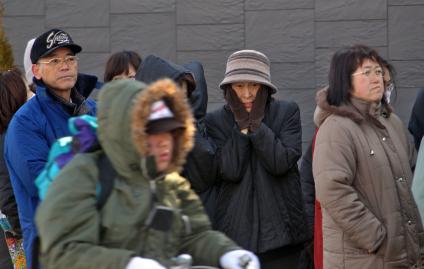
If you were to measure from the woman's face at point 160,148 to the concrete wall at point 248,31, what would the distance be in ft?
17.4

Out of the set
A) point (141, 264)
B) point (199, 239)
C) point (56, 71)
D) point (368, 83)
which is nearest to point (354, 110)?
point (368, 83)

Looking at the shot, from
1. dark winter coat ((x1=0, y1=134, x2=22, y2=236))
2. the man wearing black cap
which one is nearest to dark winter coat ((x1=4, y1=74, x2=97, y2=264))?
the man wearing black cap

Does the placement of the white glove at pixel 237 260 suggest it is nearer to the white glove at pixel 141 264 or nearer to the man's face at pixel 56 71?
the white glove at pixel 141 264

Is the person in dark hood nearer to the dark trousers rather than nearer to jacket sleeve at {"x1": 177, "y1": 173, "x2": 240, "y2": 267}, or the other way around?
the dark trousers

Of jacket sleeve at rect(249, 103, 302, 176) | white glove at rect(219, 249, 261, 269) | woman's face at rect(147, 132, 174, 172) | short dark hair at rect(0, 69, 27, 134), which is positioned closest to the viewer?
woman's face at rect(147, 132, 174, 172)

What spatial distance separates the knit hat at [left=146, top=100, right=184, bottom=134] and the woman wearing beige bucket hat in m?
2.70

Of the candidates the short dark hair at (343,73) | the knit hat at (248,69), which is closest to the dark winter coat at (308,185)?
the knit hat at (248,69)

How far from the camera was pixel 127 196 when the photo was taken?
3.73 m

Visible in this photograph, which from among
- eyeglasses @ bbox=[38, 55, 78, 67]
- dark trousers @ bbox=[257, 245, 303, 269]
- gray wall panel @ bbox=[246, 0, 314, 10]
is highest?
gray wall panel @ bbox=[246, 0, 314, 10]

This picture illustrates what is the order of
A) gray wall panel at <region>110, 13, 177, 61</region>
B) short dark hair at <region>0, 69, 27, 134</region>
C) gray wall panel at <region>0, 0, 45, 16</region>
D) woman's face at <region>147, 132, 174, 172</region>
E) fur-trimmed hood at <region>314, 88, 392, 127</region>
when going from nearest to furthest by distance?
woman's face at <region>147, 132, 174, 172</region> < fur-trimmed hood at <region>314, 88, 392, 127</region> < short dark hair at <region>0, 69, 27, 134</region> < gray wall panel at <region>110, 13, 177, 61</region> < gray wall panel at <region>0, 0, 45, 16</region>

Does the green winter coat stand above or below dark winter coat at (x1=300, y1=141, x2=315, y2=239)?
above

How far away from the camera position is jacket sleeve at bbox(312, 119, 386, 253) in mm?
5824

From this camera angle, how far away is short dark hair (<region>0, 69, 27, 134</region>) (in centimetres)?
716

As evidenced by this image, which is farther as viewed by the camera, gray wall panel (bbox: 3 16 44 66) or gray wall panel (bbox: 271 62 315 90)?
gray wall panel (bbox: 3 16 44 66)
